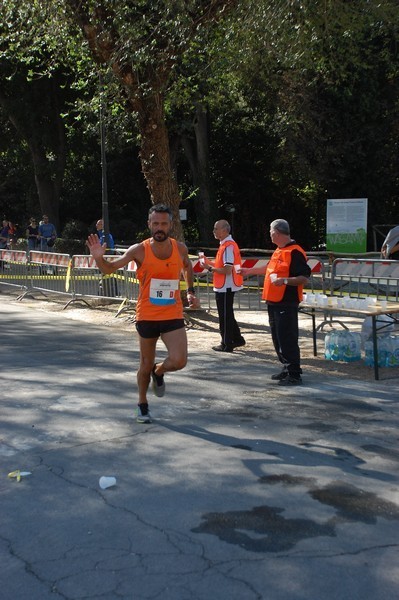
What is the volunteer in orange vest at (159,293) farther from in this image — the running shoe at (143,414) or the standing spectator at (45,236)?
the standing spectator at (45,236)

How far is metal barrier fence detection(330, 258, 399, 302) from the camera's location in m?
12.5

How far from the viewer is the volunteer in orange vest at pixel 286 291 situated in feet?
29.8

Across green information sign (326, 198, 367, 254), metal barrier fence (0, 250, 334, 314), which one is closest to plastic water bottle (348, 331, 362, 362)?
metal barrier fence (0, 250, 334, 314)

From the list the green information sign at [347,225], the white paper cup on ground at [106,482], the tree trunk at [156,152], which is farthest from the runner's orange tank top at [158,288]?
the green information sign at [347,225]

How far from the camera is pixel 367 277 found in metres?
12.5

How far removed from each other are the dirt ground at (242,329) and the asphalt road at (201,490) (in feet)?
2.34

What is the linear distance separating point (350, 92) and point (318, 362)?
1689 cm

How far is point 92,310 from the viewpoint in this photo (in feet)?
56.1

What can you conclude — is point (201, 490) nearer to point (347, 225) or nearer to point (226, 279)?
point (226, 279)

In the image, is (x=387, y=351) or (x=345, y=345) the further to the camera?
(x=345, y=345)

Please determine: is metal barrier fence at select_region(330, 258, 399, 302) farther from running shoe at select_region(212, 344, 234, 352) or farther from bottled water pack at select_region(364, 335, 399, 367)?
running shoe at select_region(212, 344, 234, 352)

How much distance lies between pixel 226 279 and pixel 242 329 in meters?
2.69

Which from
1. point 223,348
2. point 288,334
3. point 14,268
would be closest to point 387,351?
point 288,334

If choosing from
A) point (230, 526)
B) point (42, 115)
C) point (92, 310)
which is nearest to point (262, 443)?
point (230, 526)
